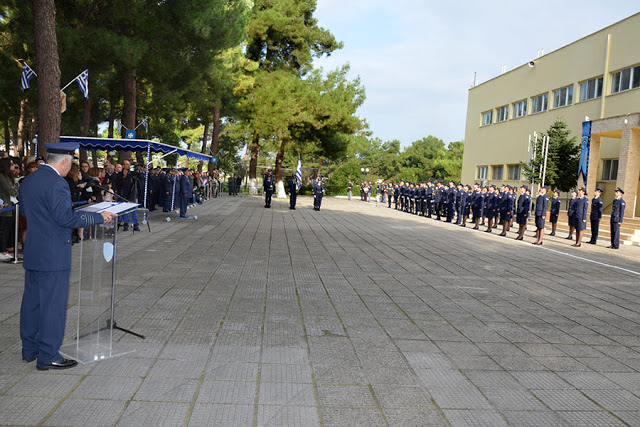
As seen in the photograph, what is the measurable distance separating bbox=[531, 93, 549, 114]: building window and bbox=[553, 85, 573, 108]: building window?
0.92 metres

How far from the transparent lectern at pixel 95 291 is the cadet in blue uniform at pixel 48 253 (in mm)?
243

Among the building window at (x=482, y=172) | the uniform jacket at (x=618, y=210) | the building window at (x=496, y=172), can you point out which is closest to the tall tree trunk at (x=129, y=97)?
the uniform jacket at (x=618, y=210)

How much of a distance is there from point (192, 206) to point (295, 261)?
16.7 m

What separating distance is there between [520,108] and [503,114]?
8.38 feet

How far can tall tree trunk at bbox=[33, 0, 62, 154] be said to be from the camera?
12.0 metres

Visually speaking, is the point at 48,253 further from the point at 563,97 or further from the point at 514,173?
the point at 514,173

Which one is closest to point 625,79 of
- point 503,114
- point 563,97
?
point 563,97

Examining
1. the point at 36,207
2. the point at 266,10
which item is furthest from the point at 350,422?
the point at 266,10

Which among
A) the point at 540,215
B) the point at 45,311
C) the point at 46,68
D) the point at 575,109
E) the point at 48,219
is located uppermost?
the point at 575,109

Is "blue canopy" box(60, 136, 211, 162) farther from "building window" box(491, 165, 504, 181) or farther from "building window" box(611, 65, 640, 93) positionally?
"building window" box(491, 165, 504, 181)

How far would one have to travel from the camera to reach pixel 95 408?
11.3 feet

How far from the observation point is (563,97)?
107ft

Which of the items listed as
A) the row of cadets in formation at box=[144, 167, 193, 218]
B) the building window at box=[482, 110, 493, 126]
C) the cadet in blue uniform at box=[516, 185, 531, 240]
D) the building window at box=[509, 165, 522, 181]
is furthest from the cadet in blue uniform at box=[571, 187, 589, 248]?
the building window at box=[482, 110, 493, 126]

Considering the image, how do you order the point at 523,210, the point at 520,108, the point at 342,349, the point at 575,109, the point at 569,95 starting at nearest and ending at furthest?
1. the point at 342,349
2. the point at 523,210
3. the point at 575,109
4. the point at 569,95
5. the point at 520,108
